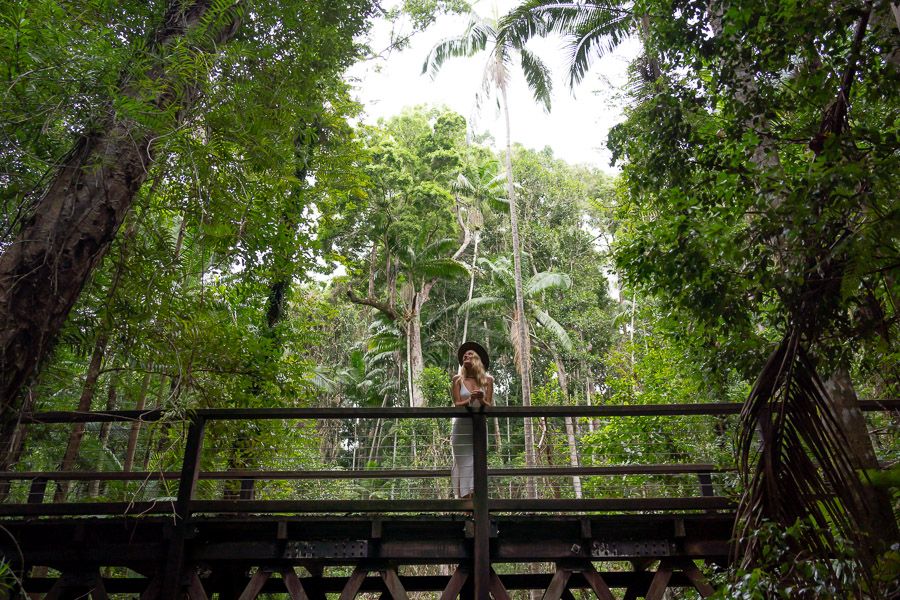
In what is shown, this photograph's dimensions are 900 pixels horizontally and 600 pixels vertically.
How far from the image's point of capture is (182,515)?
4.99 m

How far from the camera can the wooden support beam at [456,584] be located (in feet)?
16.5

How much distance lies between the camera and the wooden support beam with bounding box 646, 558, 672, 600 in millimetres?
5102

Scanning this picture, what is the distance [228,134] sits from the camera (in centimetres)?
451

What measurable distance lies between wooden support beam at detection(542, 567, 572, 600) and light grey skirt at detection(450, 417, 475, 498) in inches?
39.0

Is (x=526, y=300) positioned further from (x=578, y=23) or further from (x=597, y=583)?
(x=597, y=583)

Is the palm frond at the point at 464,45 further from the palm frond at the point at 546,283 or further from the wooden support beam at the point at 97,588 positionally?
the wooden support beam at the point at 97,588

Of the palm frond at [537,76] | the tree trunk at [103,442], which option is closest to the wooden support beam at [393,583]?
the tree trunk at [103,442]

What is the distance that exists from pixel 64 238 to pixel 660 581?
4950 mm

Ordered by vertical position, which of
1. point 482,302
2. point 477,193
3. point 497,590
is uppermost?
point 477,193

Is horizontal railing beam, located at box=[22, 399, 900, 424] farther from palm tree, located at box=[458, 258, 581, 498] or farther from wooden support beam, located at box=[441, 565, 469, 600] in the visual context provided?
palm tree, located at box=[458, 258, 581, 498]

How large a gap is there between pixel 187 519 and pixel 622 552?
348 centimetres

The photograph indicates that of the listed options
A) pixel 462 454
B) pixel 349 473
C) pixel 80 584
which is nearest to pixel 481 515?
pixel 462 454

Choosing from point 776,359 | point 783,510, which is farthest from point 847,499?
point 776,359

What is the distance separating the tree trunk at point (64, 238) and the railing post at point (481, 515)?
2963 mm
